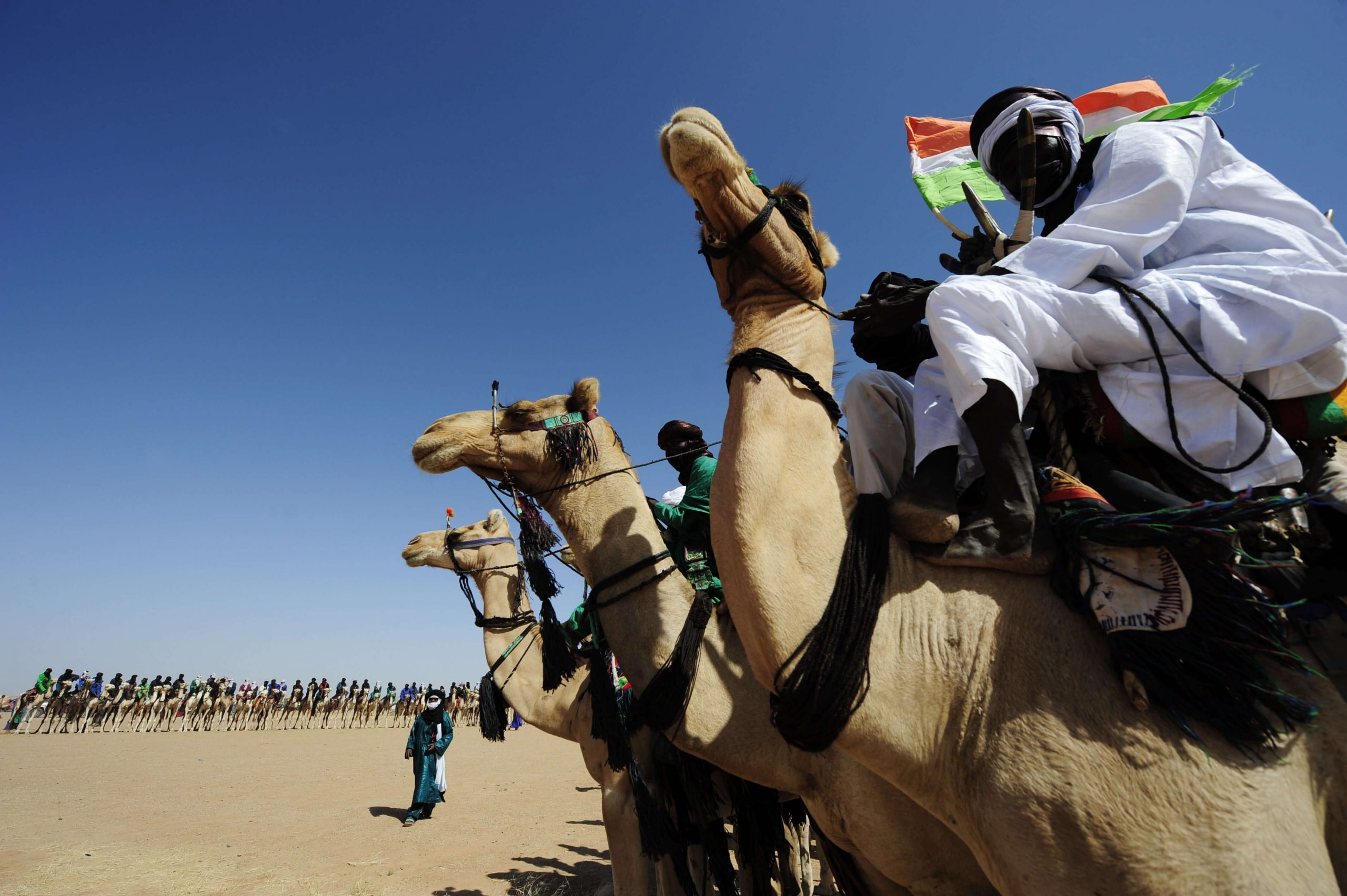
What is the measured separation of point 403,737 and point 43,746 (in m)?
16.9

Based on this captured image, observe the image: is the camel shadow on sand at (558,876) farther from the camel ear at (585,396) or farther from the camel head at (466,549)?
the camel ear at (585,396)

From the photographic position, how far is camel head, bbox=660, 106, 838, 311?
2270 millimetres

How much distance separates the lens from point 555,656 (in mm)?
5699

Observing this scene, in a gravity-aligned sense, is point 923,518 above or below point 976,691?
above

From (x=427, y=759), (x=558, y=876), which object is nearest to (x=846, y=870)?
(x=558, y=876)

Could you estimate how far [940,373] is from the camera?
2.31 m

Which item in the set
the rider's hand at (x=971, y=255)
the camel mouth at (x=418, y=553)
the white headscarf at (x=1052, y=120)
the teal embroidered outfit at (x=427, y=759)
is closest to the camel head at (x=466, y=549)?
the camel mouth at (x=418, y=553)

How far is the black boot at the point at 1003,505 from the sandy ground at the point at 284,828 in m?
8.24

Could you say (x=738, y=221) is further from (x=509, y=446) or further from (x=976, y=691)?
(x=509, y=446)

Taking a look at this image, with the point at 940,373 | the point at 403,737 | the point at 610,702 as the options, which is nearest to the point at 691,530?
the point at 610,702

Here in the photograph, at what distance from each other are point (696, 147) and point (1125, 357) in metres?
1.38

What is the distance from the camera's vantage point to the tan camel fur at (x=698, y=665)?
255 centimetres

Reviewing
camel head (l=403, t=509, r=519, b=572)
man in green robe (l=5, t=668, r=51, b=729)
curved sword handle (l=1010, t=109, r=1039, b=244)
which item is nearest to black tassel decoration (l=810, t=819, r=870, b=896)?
curved sword handle (l=1010, t=109, r=1039, b=244)

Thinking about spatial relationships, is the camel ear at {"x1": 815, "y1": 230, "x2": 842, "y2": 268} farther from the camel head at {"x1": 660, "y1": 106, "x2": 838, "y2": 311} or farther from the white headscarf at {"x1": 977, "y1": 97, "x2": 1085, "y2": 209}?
the white headscarf at {"x1": 977, "y1": 97, "x2": 1085, "y2": 209}
